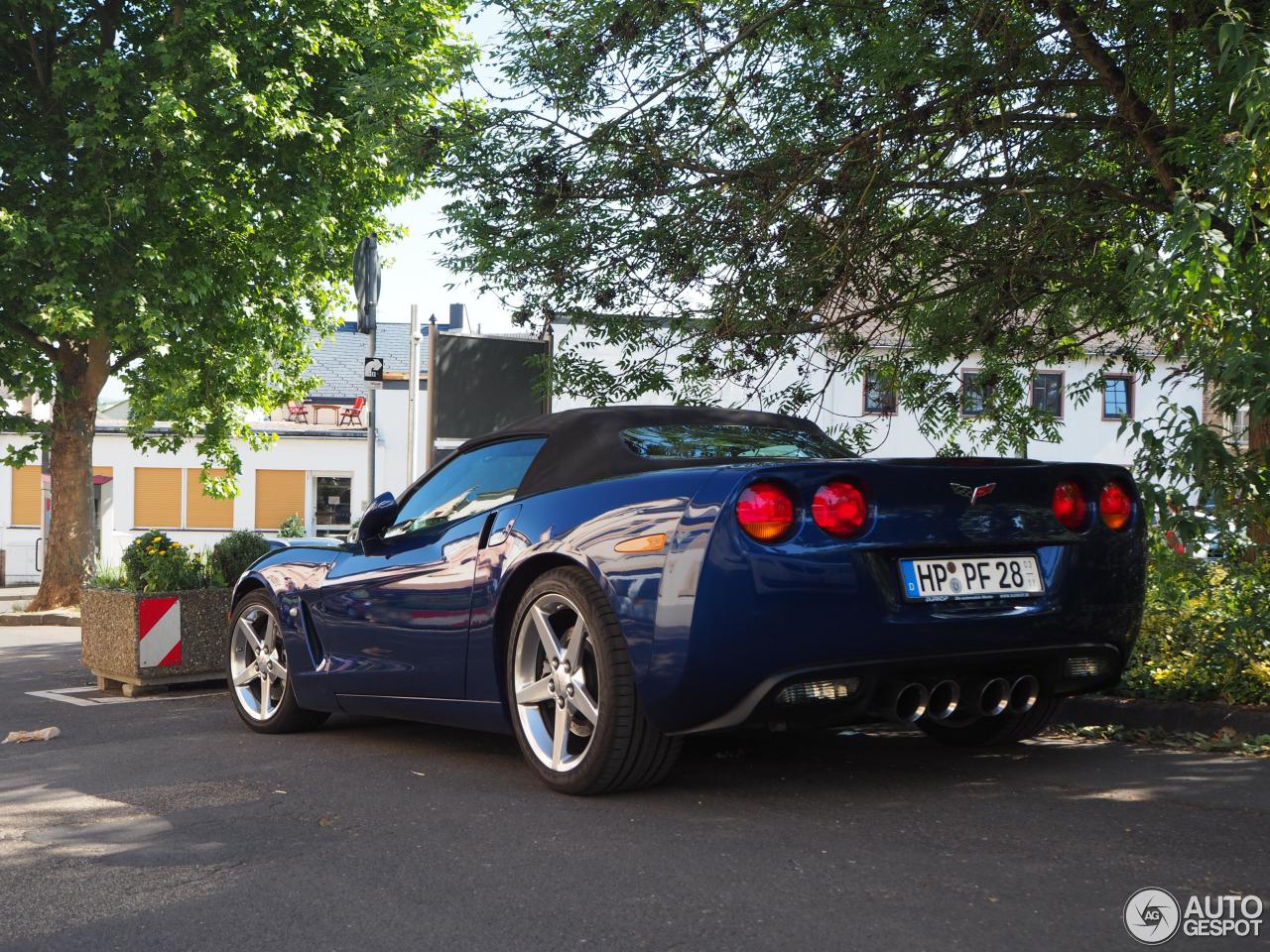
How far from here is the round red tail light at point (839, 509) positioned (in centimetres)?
436

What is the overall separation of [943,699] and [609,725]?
1097mm

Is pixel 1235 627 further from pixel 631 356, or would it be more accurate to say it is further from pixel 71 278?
pixel 71 278

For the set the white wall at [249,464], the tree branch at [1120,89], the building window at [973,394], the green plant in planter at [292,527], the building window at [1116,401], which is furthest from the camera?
the white wall at [249,464]

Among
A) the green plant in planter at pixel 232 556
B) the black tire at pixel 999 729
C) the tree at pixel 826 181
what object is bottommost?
the black tire at pixel 999 729

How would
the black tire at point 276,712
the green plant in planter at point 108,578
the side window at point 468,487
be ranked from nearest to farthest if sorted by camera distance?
Answer: 1. the side window at point 468,487
2. the black tire at point 276,712
3. the green plant in planter at point 108,578

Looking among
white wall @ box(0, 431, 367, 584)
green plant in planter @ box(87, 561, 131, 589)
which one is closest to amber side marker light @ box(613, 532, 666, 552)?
green plant in planter @ box(87, 561, 131, 589)

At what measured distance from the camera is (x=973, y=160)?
866 cm

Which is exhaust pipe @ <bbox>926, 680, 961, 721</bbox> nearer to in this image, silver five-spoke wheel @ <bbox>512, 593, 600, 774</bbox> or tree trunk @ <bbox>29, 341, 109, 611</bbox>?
silver five-spoke wheel @ <bbox>512, 593, 600, 774</bbox>

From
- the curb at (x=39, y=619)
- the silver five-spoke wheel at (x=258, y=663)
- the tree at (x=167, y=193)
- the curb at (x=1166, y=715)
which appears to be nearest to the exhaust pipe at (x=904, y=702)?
the curb at (x=1166, y=715)

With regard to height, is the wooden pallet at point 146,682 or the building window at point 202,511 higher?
the building window at point 202,511

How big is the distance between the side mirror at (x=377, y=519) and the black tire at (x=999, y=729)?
238cm

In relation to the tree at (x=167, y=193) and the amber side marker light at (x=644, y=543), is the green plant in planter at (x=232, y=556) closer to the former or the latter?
the amber side marker light at (x=644, y=543)

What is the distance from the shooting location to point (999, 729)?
5668 mm

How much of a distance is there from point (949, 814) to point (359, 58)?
54.6 feet
